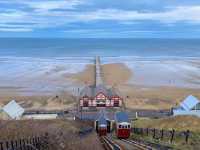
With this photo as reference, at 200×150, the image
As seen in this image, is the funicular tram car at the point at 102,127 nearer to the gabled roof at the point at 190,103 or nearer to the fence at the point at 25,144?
the gabled roof at the point at 190,103

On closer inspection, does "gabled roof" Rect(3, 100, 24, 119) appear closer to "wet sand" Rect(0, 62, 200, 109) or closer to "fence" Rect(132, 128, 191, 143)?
"wet sand" Rect(0, 62, 200, 109)

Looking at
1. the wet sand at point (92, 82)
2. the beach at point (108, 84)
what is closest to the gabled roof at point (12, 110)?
the beach at point (108, 84)

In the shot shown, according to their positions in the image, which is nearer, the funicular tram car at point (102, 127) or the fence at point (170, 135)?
the fence at point (170, 135)

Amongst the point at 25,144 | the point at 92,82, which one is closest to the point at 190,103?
the point at 92,82

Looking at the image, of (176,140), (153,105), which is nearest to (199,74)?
(153,105)

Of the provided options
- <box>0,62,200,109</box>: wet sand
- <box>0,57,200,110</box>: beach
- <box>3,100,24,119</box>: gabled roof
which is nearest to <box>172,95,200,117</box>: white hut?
<box>0,57,200,110</box>: beach

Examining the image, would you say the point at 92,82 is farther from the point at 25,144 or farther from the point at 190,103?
the point at 25,144

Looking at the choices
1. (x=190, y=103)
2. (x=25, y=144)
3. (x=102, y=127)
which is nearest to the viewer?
(x=25, y=144)

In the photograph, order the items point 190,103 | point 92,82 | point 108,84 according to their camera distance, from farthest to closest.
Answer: point 92,82
point 108,84
point 190,103

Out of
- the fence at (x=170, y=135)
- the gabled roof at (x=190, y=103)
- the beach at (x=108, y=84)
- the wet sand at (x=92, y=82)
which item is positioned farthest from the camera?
the beach at (x=108, y=84)
